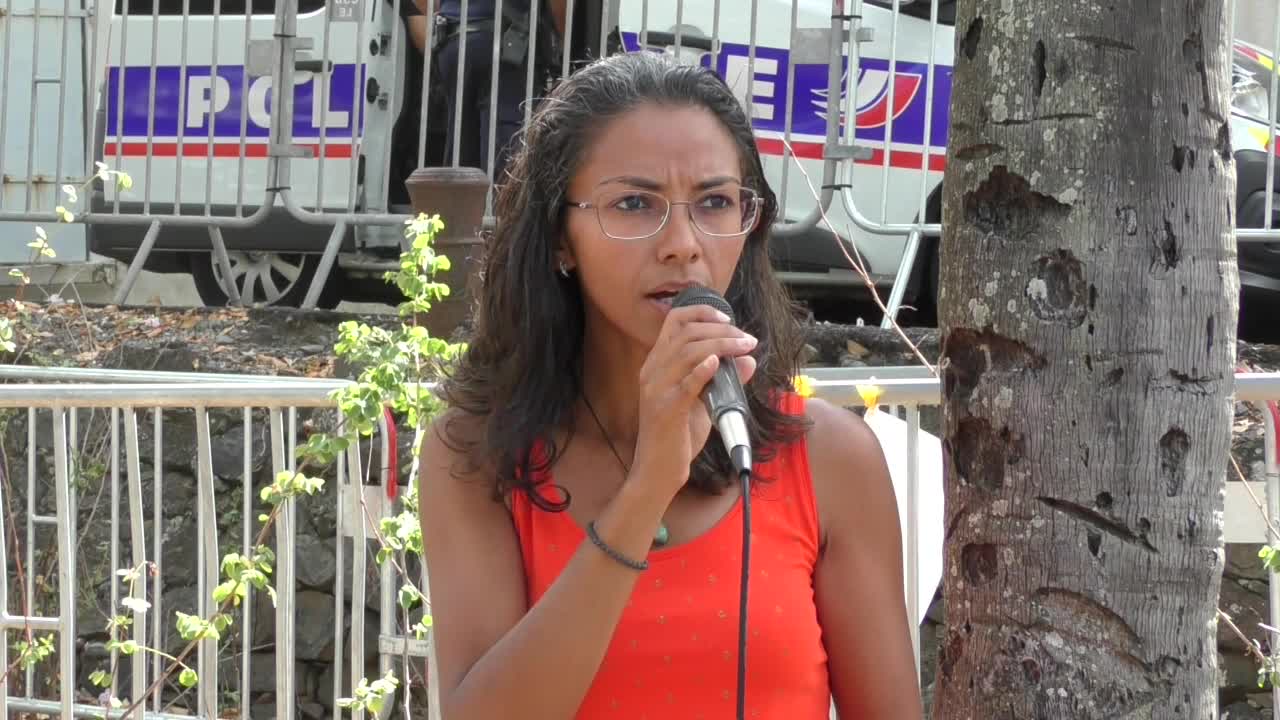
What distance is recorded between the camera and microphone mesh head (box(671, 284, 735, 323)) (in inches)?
67.3

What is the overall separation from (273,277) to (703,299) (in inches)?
214

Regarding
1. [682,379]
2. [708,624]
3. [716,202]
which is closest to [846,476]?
[708,624]

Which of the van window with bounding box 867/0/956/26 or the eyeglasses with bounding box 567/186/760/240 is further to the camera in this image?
the van window with bounding box 867/0/956/26

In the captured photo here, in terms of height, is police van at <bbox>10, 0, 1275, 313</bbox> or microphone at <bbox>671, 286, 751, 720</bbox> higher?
police van at <bbox>10, 0, 1275, 313</bbox>

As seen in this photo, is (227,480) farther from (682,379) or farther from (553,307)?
(682,379)

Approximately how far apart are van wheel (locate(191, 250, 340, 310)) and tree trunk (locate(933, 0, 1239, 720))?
17.7 ft

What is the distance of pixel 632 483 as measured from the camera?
1771mm

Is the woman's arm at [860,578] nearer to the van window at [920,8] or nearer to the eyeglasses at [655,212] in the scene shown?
the eyeglasses at [655,212]

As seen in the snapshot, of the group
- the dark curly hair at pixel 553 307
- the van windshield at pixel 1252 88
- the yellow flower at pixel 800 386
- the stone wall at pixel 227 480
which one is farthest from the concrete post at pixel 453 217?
the dark curly hair at pixel 553 307

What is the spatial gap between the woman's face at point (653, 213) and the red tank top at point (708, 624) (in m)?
0.26

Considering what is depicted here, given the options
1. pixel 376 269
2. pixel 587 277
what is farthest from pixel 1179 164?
pixel 376 269

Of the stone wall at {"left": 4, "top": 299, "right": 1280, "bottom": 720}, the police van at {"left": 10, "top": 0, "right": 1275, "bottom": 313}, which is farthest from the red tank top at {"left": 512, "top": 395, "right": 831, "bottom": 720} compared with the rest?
the police van at {"left": 10, "top": 0, "right": 1275, "bottom": 313}

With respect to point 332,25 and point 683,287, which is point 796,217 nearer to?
point 332,25

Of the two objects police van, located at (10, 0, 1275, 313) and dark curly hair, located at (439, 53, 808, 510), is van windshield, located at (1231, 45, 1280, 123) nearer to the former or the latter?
police van, located at (10, 0, 1275, 313)
